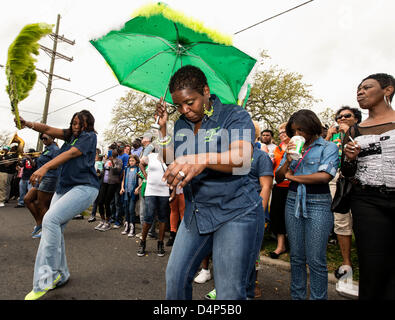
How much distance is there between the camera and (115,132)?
1158 inches

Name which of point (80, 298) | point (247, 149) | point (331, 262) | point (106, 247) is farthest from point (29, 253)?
point (331, 262)

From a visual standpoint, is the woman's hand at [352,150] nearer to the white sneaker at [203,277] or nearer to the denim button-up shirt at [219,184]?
the denim button-up shirt at [219,184]

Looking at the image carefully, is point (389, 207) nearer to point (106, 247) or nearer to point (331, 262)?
point (331, 262)

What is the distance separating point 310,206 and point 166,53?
220cm

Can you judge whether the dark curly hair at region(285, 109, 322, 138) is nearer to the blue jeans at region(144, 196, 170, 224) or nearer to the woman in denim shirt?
the woman in denim shirt

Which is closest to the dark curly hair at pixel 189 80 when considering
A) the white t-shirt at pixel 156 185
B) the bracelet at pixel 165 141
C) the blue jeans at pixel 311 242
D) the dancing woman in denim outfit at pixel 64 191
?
the bracelet at pixel 165 141

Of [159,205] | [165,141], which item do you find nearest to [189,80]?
[165,141]

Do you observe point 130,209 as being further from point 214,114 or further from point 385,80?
point 385,80

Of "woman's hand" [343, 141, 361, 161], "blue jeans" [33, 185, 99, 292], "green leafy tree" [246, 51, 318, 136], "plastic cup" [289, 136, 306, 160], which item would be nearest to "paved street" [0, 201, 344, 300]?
"blue jeans" [33, 185, 99, 292]

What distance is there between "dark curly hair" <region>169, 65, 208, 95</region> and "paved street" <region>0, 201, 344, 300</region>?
8.57 ft

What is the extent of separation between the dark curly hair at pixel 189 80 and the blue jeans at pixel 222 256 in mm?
919

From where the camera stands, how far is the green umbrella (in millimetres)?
1820
